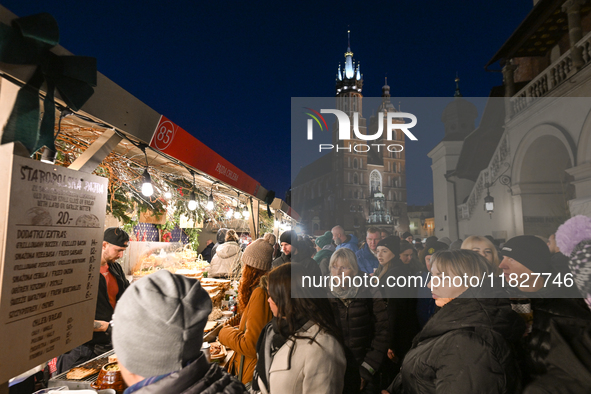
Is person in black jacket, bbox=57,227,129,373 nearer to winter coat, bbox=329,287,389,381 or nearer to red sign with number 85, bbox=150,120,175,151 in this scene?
red sign with number 85, bbox=150,120,175,151

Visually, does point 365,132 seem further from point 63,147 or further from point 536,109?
point 536,109

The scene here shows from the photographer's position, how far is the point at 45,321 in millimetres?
1366

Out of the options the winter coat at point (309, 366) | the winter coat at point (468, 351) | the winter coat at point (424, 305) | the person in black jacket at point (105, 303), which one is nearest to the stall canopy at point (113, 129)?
the person in black jacket at point (105, 303)

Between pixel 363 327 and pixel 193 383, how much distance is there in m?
1.89

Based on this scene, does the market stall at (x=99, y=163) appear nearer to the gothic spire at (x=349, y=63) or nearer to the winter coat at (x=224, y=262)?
the winter coat at (x=224, y=262)

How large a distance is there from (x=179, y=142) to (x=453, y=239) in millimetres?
4051

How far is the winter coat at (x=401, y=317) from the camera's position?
3.13 metres

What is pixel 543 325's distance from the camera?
173 centimetres

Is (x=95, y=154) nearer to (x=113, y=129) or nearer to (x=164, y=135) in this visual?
(x=113, y=129)

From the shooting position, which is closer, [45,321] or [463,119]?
[45,321]

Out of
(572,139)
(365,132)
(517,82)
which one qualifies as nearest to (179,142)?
(365,132)

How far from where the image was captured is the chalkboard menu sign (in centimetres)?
118

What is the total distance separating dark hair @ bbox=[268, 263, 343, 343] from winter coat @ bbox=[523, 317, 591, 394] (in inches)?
43.9

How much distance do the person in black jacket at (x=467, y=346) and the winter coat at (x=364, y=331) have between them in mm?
733
